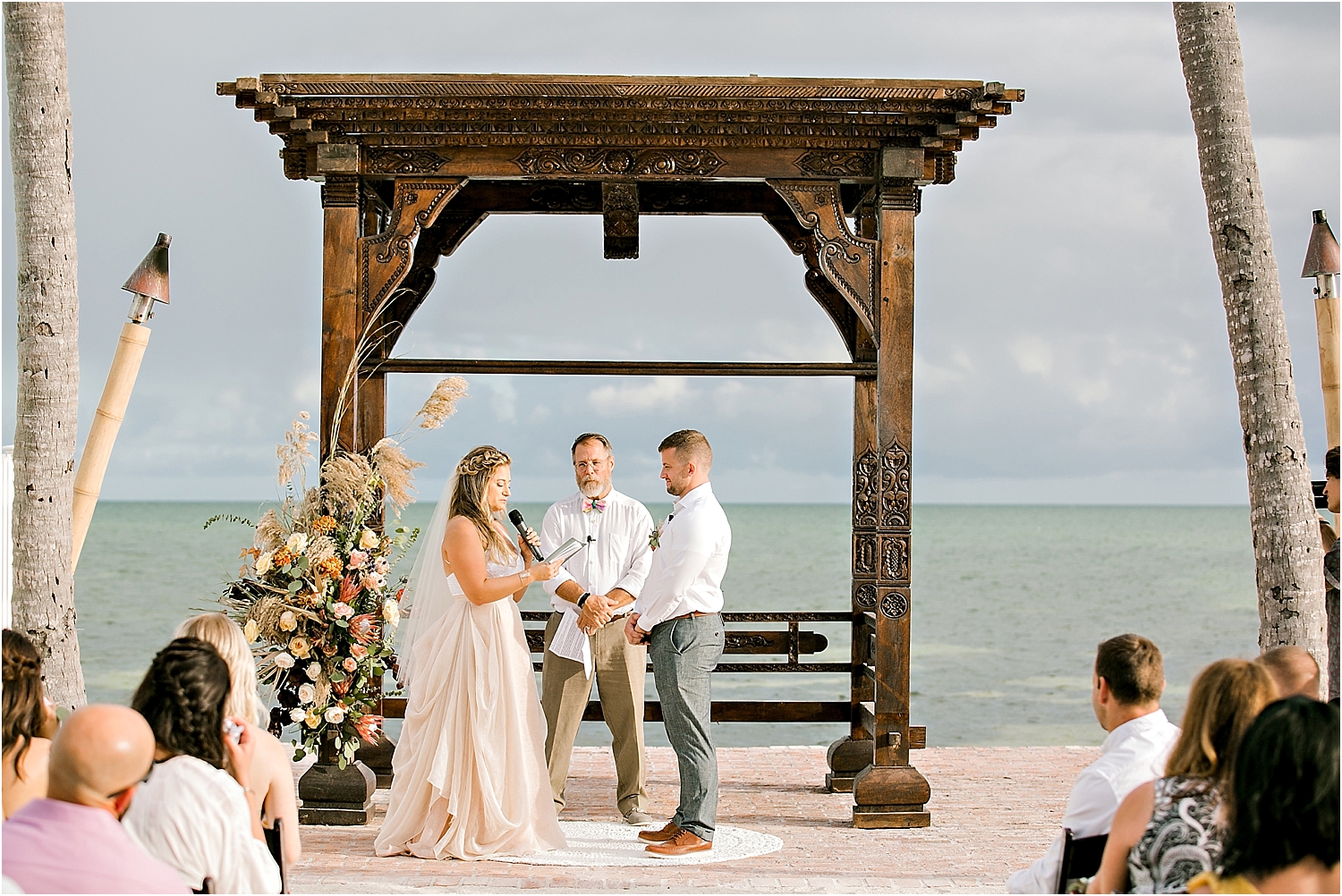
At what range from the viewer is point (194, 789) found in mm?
3523

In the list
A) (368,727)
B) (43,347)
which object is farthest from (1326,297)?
(43,347)

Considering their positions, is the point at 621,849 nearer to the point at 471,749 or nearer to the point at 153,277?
the point at 471,749

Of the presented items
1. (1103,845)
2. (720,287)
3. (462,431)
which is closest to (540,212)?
(1103,845)

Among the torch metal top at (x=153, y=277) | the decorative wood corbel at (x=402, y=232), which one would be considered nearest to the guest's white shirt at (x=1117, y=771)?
the decorative wood corbel at (x=402, y=232)

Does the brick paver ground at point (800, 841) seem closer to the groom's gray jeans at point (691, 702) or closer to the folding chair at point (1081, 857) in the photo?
the groom's gray jeans at point (691, 702)

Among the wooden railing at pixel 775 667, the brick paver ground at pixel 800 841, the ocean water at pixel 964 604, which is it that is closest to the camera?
the brick paver ground at pixel 800 841

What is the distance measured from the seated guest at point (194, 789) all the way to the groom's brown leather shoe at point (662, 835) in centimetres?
285

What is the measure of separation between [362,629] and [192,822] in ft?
10.2

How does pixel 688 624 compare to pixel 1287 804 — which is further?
pixel 688 624

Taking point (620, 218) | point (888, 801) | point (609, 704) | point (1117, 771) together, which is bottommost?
point (888, 801)

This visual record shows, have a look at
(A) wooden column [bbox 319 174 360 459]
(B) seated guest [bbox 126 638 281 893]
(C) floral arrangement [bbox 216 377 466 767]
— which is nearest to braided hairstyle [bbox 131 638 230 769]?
(B) seated guest [bbox 126 638 281 893]

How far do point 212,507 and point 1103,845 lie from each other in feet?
311

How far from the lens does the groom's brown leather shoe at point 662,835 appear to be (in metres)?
6.31

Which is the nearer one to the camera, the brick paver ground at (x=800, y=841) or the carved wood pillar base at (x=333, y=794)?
the brick paver ground at (x=800, y=841)
